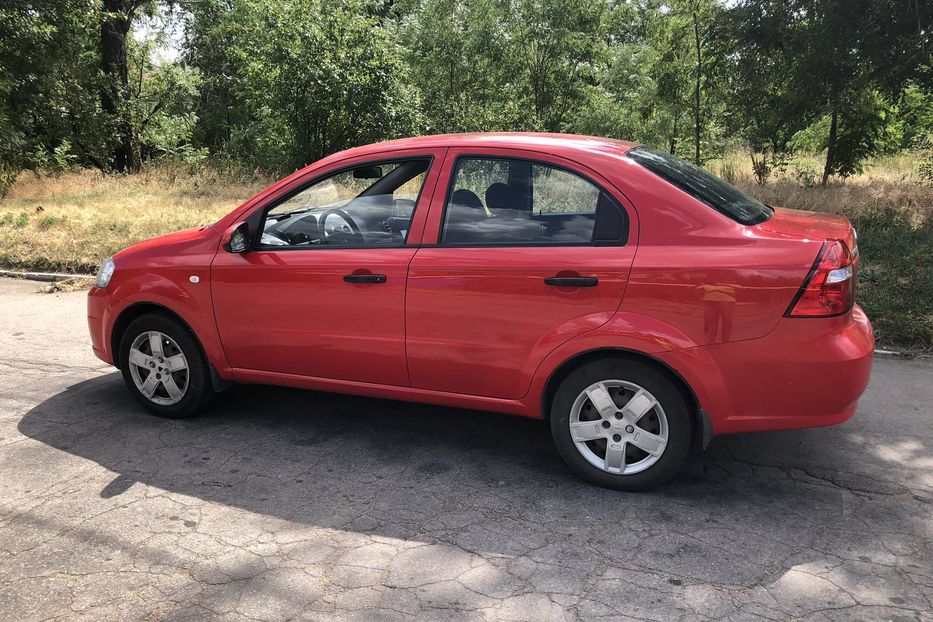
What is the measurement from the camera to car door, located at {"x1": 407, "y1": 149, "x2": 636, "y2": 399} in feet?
12.6

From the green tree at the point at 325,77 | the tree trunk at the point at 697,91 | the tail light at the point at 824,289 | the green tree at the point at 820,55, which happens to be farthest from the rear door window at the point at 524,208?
the green tree at the point at 325,77

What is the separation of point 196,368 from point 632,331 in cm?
277

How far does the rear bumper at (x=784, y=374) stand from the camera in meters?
3.55

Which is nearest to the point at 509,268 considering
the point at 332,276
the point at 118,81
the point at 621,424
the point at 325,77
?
the point at 621,424

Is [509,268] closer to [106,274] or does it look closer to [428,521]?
[428,521]

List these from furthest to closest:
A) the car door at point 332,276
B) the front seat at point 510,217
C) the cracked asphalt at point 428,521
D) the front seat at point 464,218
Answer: the car door at point 332,276 → the front seat at point 464,218 → the front seat at point 510,217 → the cracked asphalt at point 428,521

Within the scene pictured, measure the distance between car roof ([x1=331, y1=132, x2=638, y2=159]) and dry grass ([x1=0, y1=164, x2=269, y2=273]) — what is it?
743 cm

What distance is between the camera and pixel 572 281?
12.6 feet

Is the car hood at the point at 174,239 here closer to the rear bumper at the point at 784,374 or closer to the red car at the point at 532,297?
the red car at the point at 532,297

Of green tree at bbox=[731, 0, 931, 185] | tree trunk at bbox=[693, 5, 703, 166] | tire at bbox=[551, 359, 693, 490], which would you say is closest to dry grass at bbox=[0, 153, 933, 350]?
tree trunk at bbox=[693, 5, 703, 166]

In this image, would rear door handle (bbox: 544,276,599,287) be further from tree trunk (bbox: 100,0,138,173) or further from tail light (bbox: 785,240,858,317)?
tree trunk (bbox: 100,0,138,173)

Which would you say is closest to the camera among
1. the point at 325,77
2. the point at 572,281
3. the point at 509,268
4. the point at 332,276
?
the point at 572,281

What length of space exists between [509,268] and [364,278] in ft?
2.78

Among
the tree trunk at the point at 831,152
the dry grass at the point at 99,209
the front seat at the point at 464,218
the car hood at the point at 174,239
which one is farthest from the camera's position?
the tree trunk at the point at 831,152
